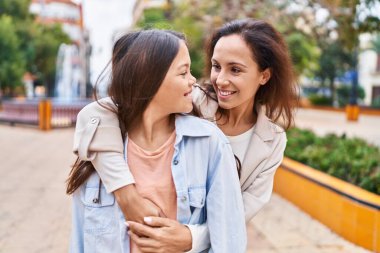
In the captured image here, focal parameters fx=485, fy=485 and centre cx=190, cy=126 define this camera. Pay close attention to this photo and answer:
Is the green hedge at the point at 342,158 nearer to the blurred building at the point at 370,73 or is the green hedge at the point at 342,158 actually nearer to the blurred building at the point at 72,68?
the blurred building at the point at 72,68

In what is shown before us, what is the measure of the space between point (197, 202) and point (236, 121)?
53 centimetres

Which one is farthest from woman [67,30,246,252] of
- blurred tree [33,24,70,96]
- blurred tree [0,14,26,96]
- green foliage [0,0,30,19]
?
blurred tree [33,24,70,96]

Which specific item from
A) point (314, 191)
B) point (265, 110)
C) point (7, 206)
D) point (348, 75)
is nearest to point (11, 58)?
point (7, 206)

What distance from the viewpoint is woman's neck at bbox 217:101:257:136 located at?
1.85m

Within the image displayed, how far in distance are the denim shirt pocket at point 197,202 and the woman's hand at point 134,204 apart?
11 cm

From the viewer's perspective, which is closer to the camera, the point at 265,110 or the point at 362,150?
the point at 265,110

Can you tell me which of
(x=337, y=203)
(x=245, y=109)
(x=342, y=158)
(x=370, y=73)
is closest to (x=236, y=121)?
A: (x=245, y=109)

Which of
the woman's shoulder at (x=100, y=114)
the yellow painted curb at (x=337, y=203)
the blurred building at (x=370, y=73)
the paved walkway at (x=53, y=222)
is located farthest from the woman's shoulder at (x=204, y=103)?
the blurred building at (x=370, y=73)

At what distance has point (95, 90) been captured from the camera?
1.60 meters

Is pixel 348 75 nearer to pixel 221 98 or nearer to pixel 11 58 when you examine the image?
pixel 11 58

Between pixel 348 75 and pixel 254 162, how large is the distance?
4530cm

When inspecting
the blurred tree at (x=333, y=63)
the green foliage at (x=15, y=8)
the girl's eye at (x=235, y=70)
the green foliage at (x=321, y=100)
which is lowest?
the green foliage at (x=321, y=100)

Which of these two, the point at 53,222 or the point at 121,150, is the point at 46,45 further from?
the point at 121,150

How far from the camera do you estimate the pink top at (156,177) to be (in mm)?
1438
